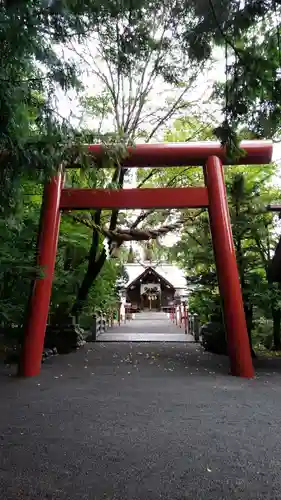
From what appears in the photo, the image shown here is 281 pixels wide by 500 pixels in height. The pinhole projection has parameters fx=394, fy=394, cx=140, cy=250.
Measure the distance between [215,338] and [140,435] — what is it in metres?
5.41

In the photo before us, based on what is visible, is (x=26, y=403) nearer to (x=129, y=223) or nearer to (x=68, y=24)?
(x=68, y=24)

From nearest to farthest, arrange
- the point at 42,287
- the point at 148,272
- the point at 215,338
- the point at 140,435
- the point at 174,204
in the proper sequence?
the point at 140,435, the point at 42,287, the point at 174,204, the point at 215,338, the point at 148,272

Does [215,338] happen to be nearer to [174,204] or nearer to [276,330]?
[276,330]

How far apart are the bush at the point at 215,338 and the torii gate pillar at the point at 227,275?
7.72 ft

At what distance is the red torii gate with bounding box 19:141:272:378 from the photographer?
6.02 m

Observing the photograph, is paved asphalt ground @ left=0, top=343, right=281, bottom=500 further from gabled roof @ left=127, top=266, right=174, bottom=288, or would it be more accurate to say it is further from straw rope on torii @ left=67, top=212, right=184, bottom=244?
gabled roof @ left=127, top=266, right=174, bottom=288

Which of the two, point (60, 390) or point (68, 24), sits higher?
point (68, 24)

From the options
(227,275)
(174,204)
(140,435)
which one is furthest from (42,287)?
(140,435)

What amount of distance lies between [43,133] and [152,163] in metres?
3.29

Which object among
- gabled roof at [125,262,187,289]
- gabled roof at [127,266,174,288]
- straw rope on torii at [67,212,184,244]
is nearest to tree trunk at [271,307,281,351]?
straw rope on torii at [67,212,184,244]

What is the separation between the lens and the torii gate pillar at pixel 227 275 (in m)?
5.93

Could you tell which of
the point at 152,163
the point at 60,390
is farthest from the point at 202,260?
the point at 60,390

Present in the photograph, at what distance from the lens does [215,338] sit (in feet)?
27.7

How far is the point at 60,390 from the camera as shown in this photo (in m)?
5.00
